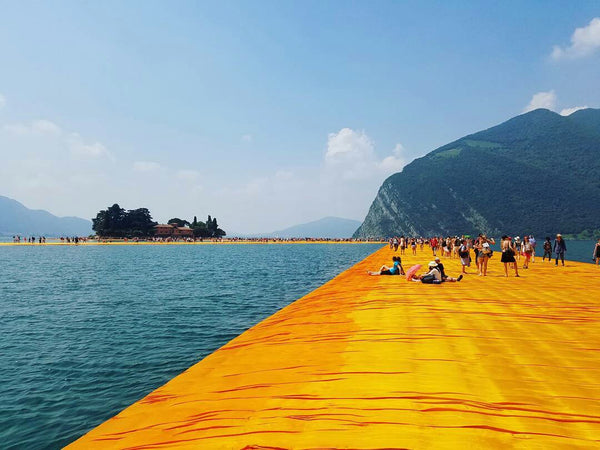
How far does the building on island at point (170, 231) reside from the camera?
432 ft

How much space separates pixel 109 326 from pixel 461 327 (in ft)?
41.4

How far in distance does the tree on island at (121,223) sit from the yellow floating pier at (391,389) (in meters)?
133

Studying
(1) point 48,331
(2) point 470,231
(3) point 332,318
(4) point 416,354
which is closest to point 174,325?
(1) point 48,331

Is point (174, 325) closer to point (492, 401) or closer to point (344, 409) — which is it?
point (344, 409)

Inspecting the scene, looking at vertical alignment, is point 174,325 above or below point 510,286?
below

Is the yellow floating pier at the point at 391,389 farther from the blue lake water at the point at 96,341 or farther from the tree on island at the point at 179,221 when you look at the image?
the tree on island at the point at 179,221

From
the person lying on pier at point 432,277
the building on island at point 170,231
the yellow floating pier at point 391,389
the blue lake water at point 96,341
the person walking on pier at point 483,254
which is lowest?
the blue lake water at point 96,341

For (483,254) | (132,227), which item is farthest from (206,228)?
(483,254)

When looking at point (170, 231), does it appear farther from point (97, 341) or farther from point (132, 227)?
point (97, 341)

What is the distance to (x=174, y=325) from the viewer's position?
12875 mm

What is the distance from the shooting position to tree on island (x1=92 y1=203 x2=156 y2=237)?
403 ft

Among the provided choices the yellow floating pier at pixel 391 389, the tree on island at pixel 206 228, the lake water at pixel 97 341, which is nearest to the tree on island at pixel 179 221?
the tree on island at pixel 206 228

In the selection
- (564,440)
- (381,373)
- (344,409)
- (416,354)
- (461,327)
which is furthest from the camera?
(461,327)

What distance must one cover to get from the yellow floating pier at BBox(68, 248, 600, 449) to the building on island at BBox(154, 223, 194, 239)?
135 m
